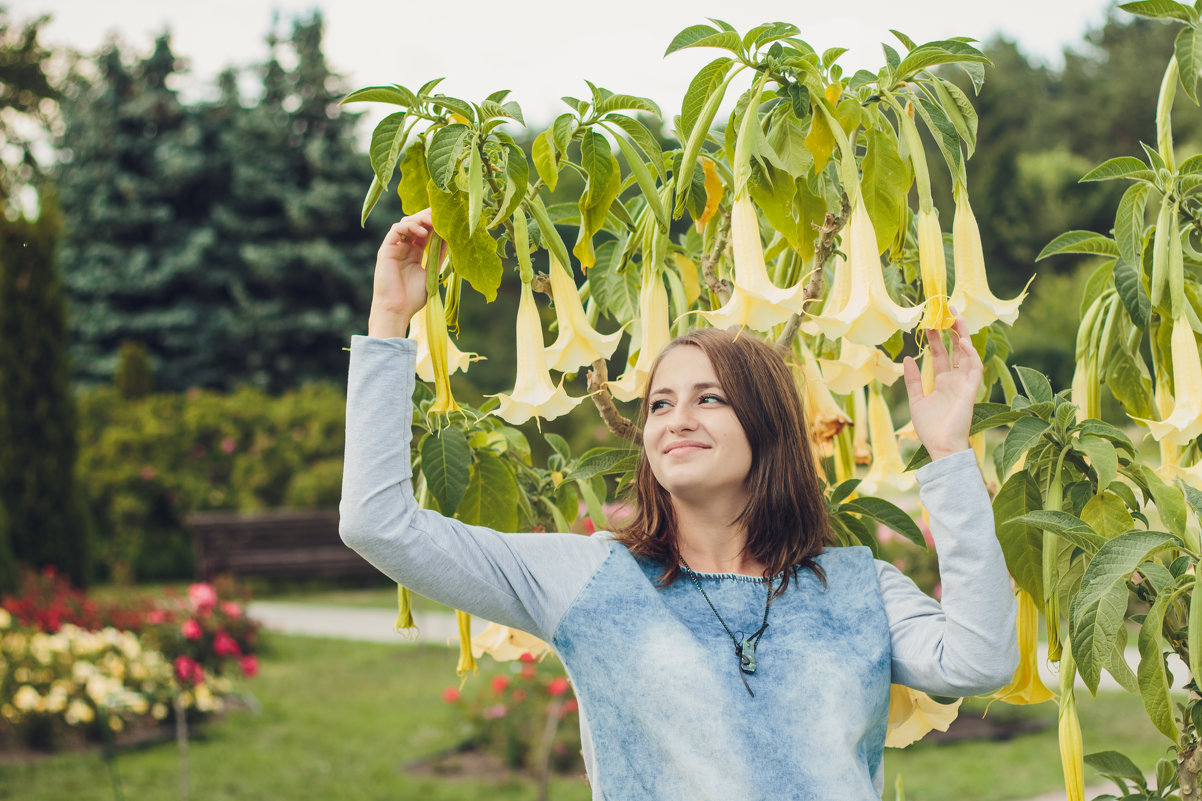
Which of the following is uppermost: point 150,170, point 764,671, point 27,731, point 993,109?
point 993,109

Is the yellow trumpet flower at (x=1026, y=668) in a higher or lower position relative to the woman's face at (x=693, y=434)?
lower

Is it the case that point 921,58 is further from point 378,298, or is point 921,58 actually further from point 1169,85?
point 378,298

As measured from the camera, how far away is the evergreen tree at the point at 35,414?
791cm

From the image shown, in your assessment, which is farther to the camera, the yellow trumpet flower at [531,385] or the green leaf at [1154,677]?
the yellow trumpet flower at [531,385]

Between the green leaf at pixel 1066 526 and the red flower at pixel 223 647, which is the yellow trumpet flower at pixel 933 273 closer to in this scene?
the green leaf at pixel 1066 526

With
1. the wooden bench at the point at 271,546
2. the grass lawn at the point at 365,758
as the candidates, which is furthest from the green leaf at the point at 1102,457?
the wooden bench at the point at 271,546

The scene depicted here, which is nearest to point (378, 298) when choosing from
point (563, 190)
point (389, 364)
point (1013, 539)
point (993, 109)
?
point (389, 364)

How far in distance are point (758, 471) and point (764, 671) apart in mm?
255

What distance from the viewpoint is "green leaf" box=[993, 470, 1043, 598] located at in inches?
48.4

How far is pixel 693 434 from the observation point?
1.25 meters

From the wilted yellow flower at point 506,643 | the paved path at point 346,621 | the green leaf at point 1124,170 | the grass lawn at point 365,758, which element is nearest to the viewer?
the green leaf at point 1124,170

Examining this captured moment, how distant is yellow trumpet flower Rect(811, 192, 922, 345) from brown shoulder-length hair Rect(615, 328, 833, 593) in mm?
204

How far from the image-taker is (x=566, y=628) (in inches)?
47.1

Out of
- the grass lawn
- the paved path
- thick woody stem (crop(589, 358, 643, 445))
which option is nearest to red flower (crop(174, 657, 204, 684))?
the grass lawn
